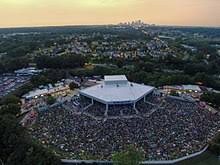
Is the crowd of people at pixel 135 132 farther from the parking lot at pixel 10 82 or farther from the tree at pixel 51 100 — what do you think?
the parking lot at pixel 10 82

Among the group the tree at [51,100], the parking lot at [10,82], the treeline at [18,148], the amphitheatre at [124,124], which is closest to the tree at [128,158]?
the amphitheatre at [124,124]

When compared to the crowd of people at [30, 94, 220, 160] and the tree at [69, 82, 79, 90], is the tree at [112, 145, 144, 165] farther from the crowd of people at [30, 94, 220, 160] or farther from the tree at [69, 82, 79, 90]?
the tree at [69, 82, 79, 90]

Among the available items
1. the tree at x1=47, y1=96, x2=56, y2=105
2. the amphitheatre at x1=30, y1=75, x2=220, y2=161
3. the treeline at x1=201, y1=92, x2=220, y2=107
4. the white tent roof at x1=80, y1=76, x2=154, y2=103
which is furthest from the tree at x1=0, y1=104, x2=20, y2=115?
the treeline at x1=201, y1=92, x2=220, y2=107

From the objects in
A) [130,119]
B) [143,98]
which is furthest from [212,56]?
[130,119]

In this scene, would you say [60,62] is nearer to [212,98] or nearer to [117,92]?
[117,92]

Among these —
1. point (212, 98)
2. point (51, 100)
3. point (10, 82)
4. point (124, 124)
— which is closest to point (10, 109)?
point (51, 100)

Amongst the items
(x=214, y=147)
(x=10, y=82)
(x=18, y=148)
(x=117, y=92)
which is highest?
(x=117, y=92)

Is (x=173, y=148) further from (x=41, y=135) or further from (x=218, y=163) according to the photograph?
(x=41, y=135)
